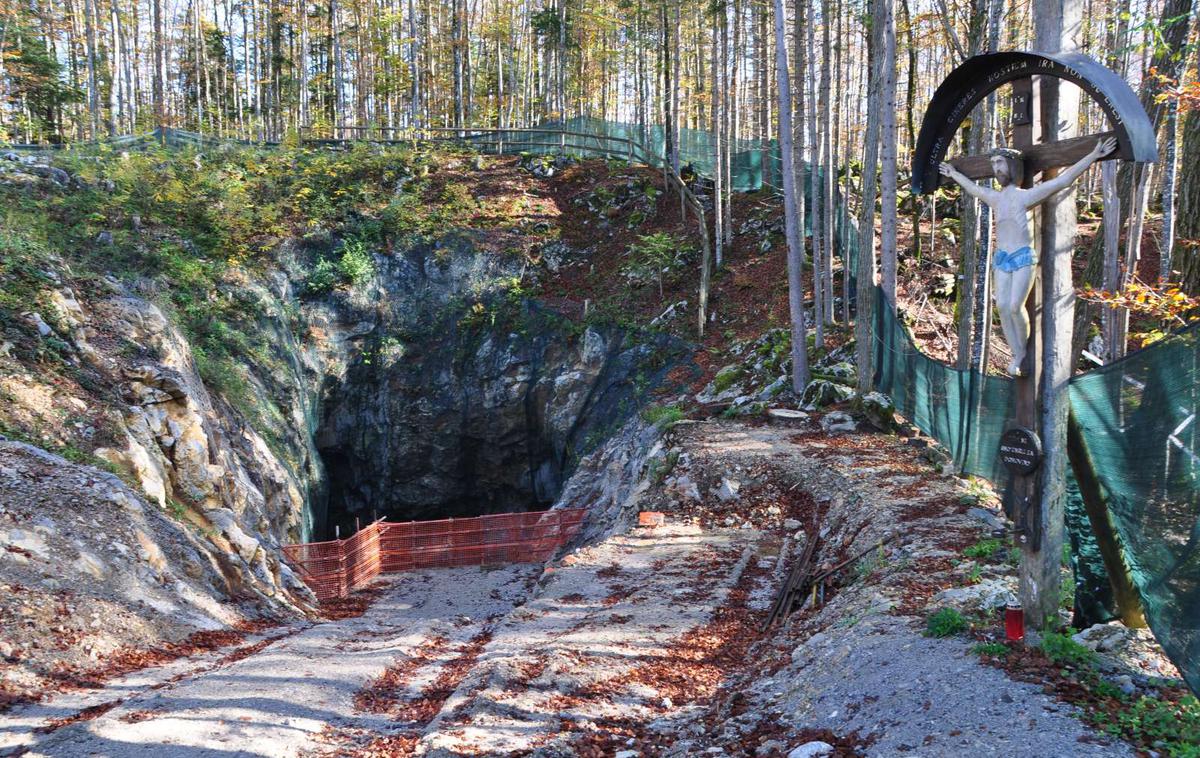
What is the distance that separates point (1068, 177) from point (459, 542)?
17.9 meters

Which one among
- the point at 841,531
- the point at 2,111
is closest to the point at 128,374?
the point at 841,531

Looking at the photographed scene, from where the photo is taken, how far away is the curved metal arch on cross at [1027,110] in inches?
178

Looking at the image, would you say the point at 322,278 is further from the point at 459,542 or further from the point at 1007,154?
the point at 1007,154

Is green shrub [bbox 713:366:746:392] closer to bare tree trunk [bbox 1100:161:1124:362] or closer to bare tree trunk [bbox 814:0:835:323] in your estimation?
bare tree trunk [bbox 814:0:835:323]

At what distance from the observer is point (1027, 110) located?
538 centimetres

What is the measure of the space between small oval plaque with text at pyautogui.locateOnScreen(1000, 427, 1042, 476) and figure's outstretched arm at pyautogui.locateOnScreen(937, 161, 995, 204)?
167 cm

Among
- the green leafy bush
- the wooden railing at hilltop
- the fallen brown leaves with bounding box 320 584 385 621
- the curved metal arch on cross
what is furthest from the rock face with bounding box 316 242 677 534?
the curved metal arch on cross

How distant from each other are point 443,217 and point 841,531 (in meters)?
22.2

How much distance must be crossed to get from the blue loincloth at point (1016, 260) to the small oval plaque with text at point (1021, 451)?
1.11m

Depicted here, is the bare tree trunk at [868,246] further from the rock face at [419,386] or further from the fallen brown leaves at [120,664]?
the fallen brown leaves at [120,664]

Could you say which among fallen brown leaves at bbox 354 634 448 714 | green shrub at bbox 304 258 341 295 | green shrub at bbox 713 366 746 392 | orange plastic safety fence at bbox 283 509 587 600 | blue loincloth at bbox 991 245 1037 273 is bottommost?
orange plastic safety fence at bbox 283 509 587 600

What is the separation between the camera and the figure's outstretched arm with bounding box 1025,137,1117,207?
4711mm

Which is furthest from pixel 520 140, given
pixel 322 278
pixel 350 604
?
pixel 350 604

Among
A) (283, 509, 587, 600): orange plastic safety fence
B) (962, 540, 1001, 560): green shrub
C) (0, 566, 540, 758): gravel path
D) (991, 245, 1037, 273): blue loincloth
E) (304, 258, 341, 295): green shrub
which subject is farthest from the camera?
(304, 258, 341, 295): green shrub
